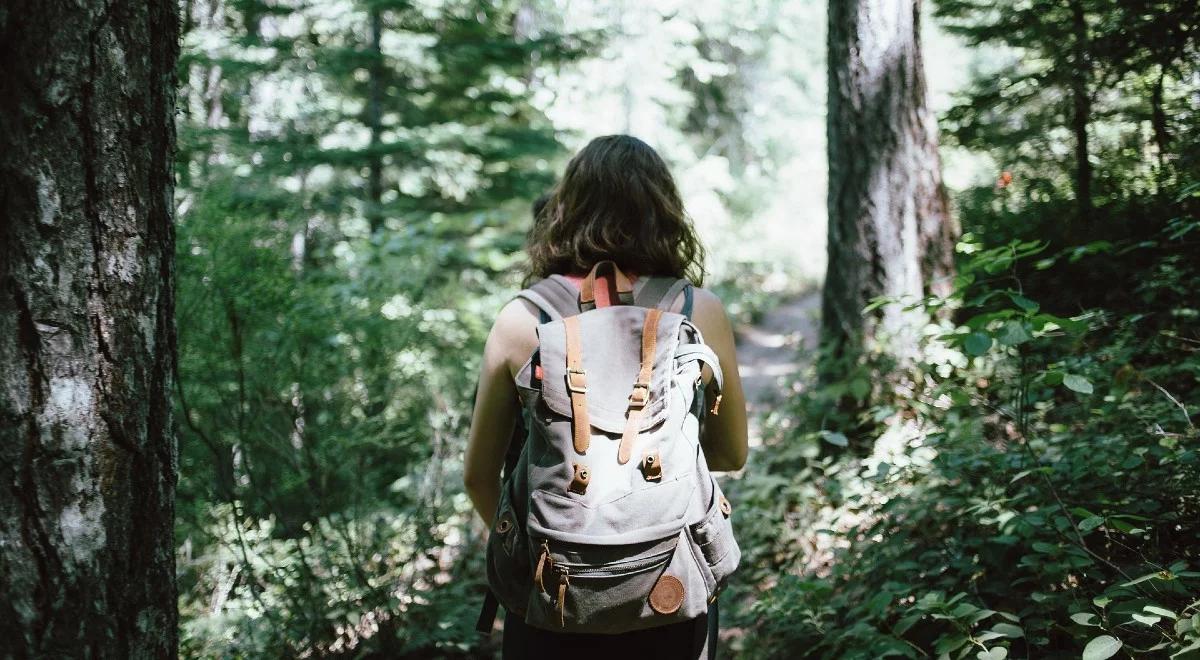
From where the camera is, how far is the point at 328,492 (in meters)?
3.89

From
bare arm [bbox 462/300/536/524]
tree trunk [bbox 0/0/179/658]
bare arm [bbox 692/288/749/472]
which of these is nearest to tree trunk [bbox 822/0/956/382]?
bare arm [bbox 692/288/749/472]

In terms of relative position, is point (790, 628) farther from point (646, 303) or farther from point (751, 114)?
point (751, 114)

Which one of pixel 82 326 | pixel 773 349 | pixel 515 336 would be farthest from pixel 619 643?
pixel 773 349

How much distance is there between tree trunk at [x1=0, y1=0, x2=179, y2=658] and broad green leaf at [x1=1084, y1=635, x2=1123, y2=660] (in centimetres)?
215

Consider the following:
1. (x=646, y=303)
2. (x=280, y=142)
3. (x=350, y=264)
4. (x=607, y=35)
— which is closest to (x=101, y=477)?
(x=646, y=303)

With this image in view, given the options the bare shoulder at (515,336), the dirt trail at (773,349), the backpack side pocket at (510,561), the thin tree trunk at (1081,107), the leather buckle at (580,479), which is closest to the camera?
the leather buckle at (580,479)

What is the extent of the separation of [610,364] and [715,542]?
469 mm

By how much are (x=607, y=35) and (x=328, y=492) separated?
6.73 m

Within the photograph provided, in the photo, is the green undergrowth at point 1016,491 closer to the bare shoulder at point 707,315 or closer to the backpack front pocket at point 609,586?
the bare shoulder at point 707,315

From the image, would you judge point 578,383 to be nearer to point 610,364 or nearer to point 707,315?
point 610,364

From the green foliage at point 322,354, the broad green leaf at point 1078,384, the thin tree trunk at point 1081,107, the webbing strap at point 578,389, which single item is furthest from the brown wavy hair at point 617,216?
the thin tree trunk at point 1081,107

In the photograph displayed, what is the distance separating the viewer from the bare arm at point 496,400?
1.76 m

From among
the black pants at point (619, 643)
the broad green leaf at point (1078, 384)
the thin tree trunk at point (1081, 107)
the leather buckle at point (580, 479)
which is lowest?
the black pants at point (619, 643)

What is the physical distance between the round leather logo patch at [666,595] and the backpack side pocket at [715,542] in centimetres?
9
